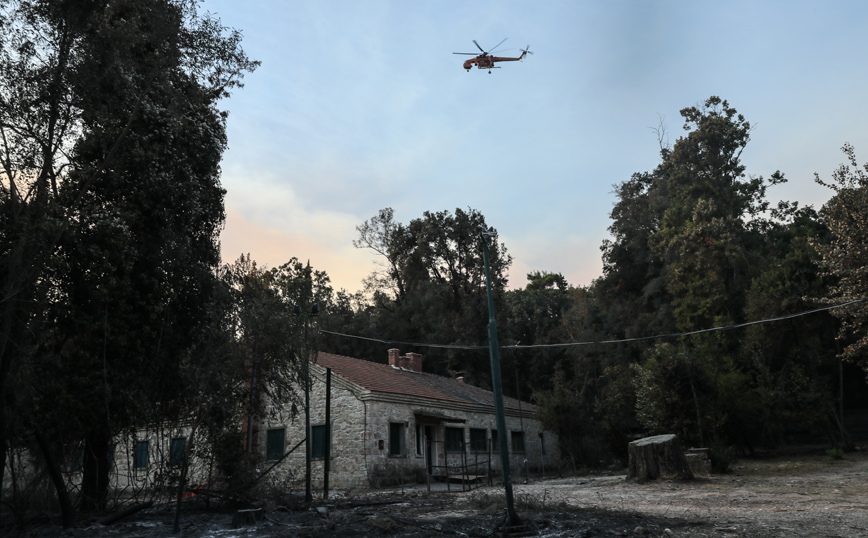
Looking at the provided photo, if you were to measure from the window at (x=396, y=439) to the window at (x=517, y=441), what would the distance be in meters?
9.12

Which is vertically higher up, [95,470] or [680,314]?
[680,314]

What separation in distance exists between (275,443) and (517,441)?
13.1m

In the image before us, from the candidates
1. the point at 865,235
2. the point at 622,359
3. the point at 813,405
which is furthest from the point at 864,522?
the point at 622,359

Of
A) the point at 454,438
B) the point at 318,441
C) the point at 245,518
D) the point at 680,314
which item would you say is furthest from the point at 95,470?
the point at 680,314

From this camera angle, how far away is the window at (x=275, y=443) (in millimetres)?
24236

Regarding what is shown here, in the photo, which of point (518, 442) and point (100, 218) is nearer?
point (100, 218)

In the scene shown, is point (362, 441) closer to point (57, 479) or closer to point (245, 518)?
point (245, 518)

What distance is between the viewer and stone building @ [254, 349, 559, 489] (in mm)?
22328

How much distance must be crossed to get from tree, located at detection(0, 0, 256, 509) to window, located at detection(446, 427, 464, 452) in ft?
46.4

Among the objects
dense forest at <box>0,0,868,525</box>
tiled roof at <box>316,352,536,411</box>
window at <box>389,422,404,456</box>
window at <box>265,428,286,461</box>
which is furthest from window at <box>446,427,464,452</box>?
window at <box>265,428,286,461</box>

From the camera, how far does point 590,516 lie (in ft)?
33.2

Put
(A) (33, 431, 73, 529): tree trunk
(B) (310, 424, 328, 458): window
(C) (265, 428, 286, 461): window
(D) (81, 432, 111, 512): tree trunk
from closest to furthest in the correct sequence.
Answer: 1. (A) (33, 431, 73, 529): tree trunk
2. (D) (81, 432, 111, 512): tree trunk
3. (B) (310, 424, 328, 458): window
4. (C) (265, 428, 286, 461): window

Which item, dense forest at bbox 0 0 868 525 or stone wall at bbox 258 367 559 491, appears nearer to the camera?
dense forest at bbox 0 0 868 525

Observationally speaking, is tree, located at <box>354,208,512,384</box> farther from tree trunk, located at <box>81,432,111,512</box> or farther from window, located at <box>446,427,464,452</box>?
tree trunk, located at <box>81,432,111,512</box>
